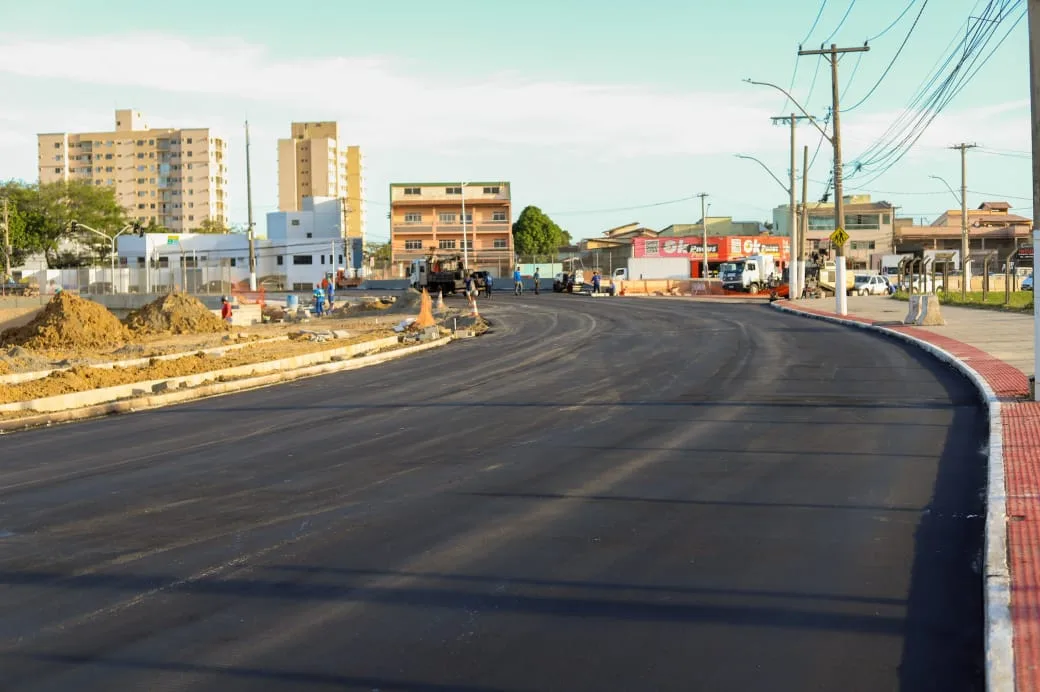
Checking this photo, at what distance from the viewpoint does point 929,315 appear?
30.6 metres

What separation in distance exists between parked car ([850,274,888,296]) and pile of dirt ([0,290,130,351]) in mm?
45968

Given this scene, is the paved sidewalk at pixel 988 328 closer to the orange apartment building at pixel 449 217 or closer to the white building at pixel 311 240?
the orange apartment building at pixel 449 217

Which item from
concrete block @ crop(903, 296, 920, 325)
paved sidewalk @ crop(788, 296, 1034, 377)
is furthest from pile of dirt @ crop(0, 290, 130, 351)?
paved sidewalk @ crop(788, 296, 1034, 377)

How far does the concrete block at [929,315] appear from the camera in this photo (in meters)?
30.5

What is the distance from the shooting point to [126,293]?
222 ft

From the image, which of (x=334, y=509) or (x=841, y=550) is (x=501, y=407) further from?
(x=841, y=550)

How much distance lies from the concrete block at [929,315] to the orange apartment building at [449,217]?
86601mm

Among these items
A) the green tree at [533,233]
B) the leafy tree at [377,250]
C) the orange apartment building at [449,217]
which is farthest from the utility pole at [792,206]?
the leafy tree at [377,250]

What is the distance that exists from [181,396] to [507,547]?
1303cm

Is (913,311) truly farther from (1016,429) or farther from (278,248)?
(278,248)

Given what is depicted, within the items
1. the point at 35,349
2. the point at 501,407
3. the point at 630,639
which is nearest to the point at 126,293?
the point at 35,349

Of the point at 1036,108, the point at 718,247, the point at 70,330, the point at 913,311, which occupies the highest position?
the point at 718,247

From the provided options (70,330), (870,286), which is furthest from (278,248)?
(70,330)

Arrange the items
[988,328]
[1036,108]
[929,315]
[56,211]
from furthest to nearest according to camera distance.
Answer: [56,211], [929,315], [988,328], [1036,108]
